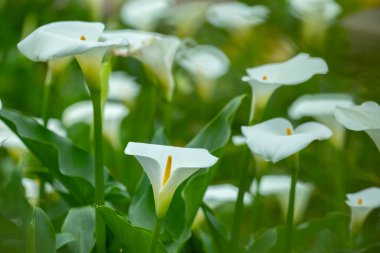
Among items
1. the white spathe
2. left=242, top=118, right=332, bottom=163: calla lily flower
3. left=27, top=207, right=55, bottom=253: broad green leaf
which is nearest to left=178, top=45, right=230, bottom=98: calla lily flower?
the white spathe

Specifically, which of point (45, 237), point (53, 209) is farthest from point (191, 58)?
point (45, 237)

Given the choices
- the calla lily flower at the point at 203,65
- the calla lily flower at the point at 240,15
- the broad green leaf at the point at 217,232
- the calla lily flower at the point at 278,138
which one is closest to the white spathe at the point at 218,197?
the broad green leaf at the point at 217,232

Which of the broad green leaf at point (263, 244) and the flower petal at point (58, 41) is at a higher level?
the flower petal at point (58, 41)

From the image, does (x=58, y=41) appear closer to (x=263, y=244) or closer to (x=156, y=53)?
(x=156, y=53)

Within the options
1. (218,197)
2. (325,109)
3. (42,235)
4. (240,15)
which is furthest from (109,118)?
(240,15)

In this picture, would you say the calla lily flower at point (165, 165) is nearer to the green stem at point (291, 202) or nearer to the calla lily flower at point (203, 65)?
the green stem at point (291, 202)

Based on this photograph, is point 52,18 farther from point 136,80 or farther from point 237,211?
point 237,211
